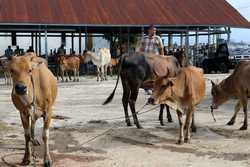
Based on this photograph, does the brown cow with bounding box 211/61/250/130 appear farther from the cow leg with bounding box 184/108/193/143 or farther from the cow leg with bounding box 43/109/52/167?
the cow leg with bounding box 43/109/52/167

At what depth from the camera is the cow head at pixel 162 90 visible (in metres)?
8.84

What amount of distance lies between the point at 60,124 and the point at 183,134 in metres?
3.31

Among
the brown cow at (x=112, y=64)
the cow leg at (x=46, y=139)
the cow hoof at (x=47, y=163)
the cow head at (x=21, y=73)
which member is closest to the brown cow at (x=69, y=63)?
the brown cow at (x=112, y=64)

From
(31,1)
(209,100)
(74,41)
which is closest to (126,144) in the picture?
(209,100)

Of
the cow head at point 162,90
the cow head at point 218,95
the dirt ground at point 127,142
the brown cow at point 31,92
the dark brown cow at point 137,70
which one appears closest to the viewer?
the brown cow at point 31,92

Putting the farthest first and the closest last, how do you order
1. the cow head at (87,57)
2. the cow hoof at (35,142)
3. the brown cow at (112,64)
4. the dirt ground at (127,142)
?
1. the brown cow at (112,64)
2. the cow head at (87,57)
3. the cow hoof at (35,142)
4. the dirt ground at (127,142)

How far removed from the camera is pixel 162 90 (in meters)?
8.96

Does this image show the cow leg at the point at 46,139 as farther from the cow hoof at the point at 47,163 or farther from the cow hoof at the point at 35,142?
the cow hoof at the point at 35,142

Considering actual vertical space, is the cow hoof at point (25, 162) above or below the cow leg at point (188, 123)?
below

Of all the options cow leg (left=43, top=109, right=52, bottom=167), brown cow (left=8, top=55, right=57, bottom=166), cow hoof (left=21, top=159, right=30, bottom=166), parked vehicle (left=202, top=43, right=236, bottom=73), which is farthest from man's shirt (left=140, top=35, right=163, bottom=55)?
parked vehicle (left=202, top=43, right=236, bottom=73)

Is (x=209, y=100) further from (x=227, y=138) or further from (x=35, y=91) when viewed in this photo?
(x=35, y=91)

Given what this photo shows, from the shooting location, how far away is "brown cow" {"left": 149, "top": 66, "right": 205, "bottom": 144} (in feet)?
29.3

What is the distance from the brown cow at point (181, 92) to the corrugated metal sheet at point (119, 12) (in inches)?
824

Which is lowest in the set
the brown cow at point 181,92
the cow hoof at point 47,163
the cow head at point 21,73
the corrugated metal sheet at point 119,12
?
the cow hoof at point 47,163
